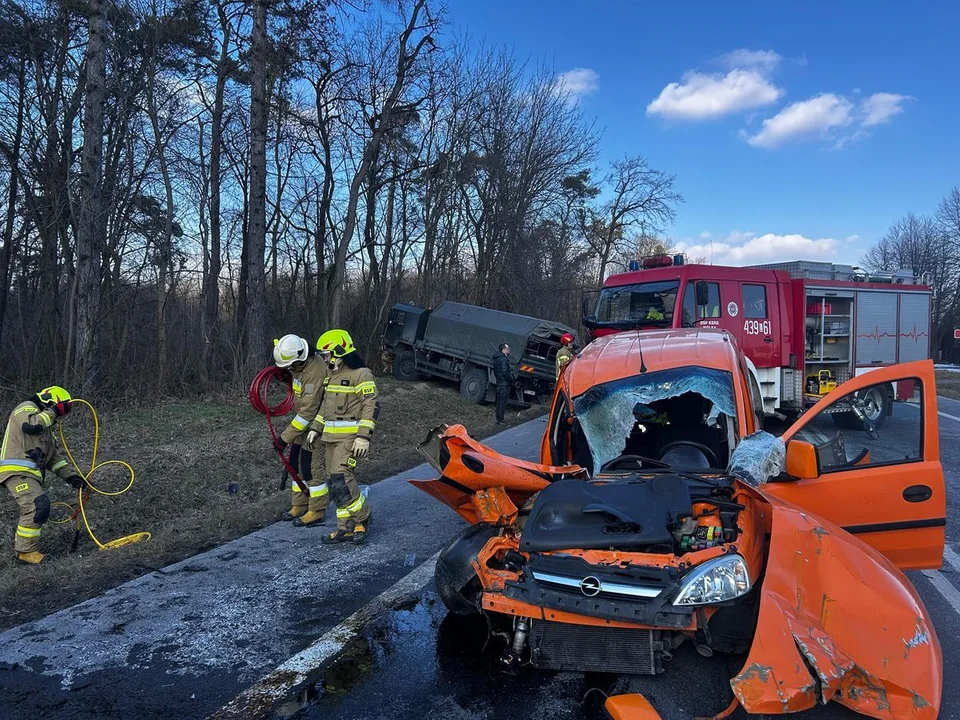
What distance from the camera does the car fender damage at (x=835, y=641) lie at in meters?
2.48

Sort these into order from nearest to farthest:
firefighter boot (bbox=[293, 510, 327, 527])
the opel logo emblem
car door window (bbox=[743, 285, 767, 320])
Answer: the opel logo emblem
firefighter boot (bbox=[293, 510, 327, 527])
car door window (bbox=[743, 285, 767, 320])

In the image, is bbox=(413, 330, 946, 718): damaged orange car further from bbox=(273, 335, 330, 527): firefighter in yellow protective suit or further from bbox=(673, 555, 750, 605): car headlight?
bbox=(273, 335, 330, 527): firefighter in yellow protective suit

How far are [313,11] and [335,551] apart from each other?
12.8 metres

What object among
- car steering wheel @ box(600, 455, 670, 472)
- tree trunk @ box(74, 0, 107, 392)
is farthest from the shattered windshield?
tree trunk @ box(74, 0, 107, 392)

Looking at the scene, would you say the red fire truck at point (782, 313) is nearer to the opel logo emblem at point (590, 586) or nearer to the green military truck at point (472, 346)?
the green military truck at point (472, 346)

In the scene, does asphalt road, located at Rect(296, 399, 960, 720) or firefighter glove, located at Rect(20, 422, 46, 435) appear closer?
asphalt road, located at Rect(296, 399, 960, 720)

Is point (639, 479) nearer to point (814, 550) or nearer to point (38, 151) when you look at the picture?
point (814, 550)

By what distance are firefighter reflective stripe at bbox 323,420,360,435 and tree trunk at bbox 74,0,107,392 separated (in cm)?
689

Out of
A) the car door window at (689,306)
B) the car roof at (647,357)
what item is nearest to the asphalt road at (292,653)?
the car roof at (647,357)

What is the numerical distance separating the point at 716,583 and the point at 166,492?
6.17 meters

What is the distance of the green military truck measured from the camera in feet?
49.6

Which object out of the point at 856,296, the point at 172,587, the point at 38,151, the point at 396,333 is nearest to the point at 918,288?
the point at 856,296

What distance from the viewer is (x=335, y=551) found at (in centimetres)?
530

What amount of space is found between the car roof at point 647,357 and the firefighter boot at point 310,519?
2.70m
